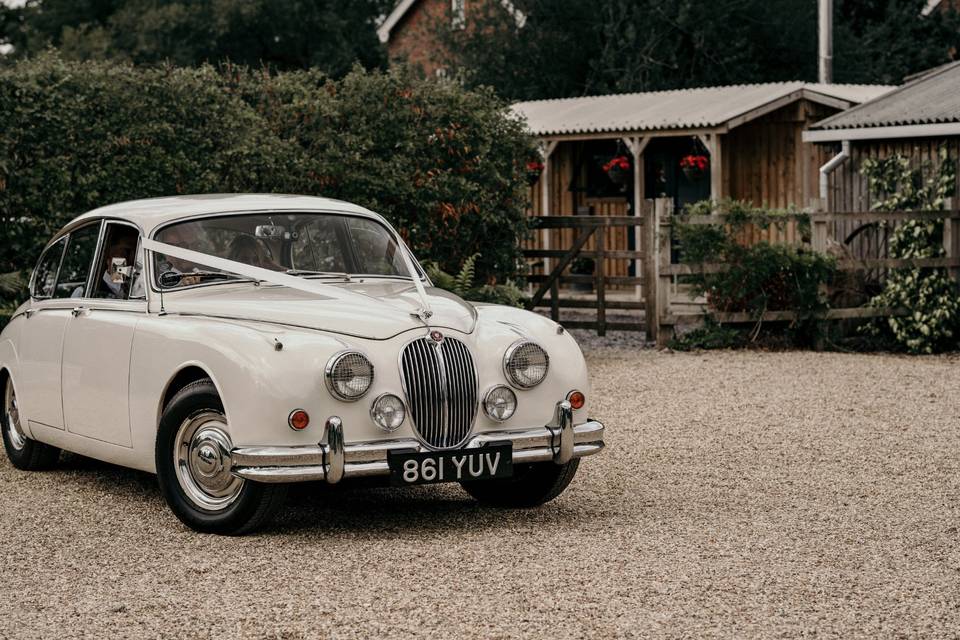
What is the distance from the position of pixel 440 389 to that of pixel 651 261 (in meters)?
8.91

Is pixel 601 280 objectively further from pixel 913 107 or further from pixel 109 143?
pixel 109 143

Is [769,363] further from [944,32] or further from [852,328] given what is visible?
[944,32]

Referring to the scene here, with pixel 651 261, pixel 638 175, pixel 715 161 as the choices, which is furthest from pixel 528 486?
pixel 638 175

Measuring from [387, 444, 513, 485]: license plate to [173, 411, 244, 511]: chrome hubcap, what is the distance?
0.75 metres

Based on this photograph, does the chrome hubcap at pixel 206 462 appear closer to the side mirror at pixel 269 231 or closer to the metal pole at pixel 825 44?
the side mirror at pixel 269 231

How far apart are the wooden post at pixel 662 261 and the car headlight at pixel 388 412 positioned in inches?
343

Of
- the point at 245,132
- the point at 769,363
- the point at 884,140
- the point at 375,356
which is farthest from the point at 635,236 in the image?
the point at 375,356

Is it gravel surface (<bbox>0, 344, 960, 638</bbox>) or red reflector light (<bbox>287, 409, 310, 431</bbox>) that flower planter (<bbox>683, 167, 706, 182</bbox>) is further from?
red reflector light (<bbox>287, 409, 310, 431</bbox>)

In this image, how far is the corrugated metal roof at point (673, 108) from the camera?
66.1ft

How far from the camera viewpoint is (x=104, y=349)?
7191mm

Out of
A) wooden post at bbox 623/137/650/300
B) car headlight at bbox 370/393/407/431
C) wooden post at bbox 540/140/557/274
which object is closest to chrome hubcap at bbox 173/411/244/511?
car headlight at bbox 370/393/407/431

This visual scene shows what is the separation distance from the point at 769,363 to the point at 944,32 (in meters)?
26.2

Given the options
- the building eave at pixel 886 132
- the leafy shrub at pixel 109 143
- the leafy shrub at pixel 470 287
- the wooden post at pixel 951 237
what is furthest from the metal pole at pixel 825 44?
the leafy shrub at pixel 109 143

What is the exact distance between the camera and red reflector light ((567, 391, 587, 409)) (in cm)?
680
